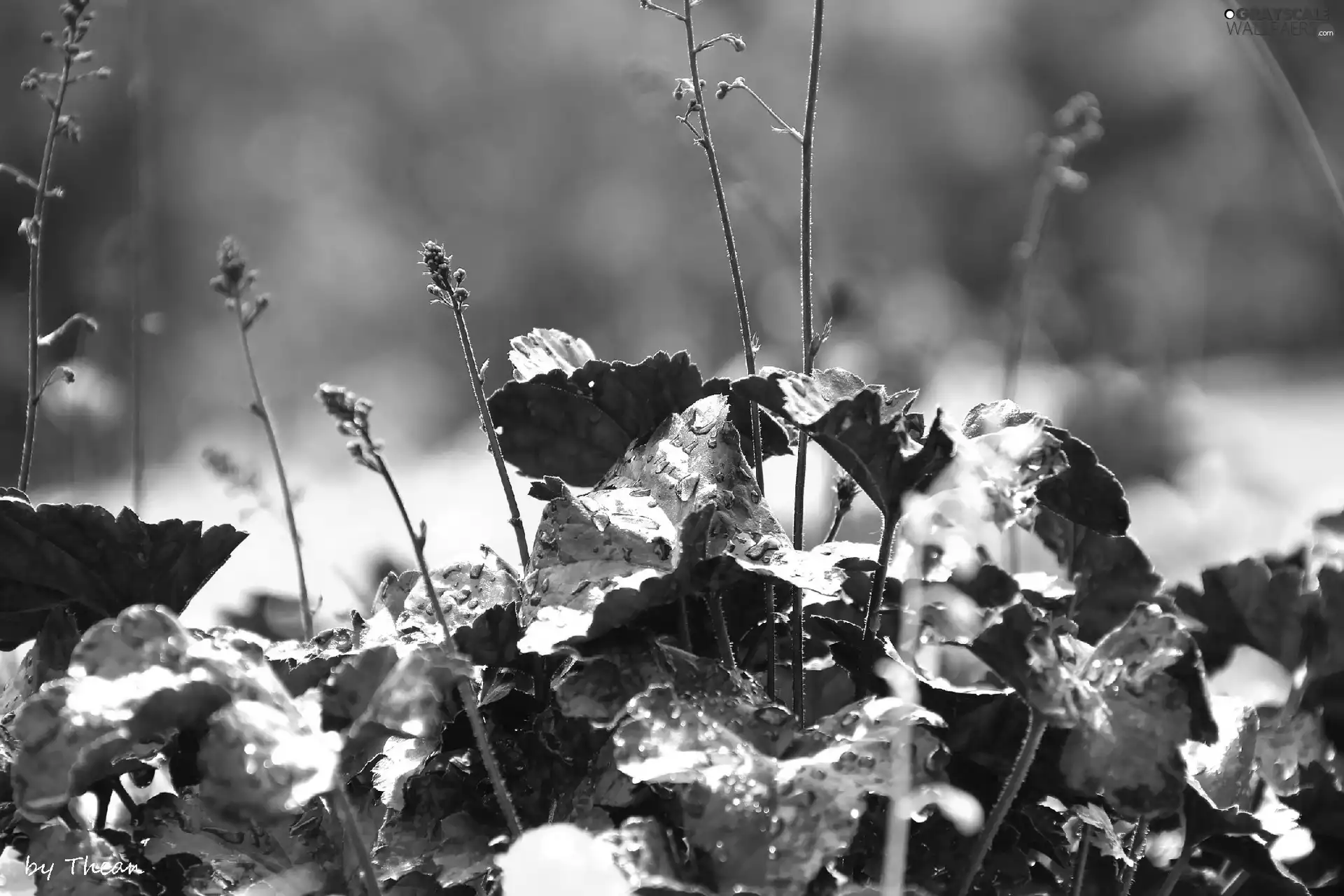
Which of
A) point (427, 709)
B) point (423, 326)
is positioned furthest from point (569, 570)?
point (423, 326)

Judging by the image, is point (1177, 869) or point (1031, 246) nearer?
point (1177, 869)

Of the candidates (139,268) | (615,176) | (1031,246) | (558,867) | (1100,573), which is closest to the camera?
(558,867)

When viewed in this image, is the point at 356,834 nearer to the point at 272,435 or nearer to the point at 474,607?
the point at 474,607

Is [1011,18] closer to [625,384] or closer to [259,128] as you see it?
[259,128]

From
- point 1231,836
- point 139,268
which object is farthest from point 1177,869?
point 139,268

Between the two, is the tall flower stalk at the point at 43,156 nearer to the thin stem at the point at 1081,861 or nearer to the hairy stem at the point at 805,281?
the hairy stem at the point at 805,281

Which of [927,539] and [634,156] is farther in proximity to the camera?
[634,156]

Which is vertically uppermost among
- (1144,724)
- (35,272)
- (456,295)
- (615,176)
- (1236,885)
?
(615,176)

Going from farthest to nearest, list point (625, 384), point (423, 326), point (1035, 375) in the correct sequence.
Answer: point (423, 326)
point (1035, 375)
point (625, 384)
